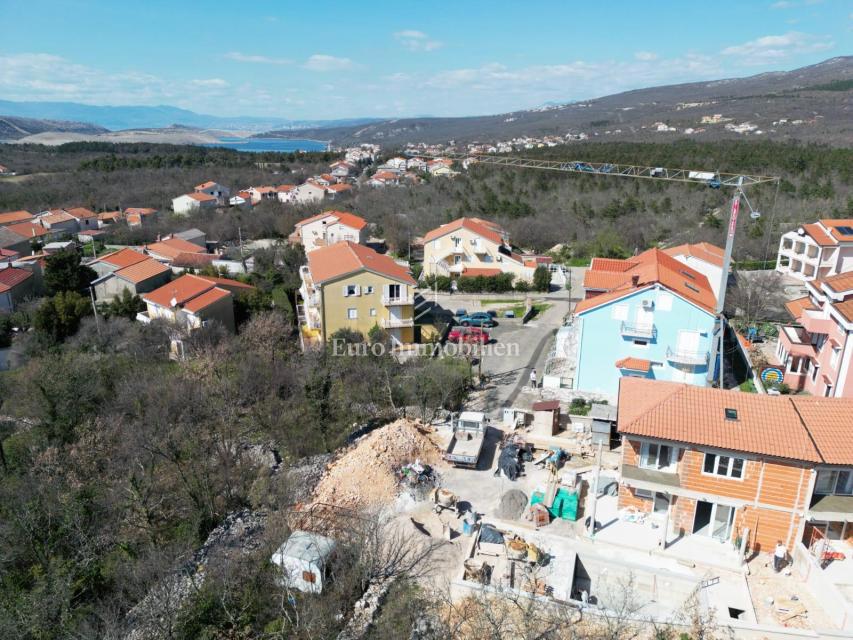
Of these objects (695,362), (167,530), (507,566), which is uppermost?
(695,362)

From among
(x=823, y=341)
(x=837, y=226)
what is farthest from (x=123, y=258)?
(x=837, y=226)

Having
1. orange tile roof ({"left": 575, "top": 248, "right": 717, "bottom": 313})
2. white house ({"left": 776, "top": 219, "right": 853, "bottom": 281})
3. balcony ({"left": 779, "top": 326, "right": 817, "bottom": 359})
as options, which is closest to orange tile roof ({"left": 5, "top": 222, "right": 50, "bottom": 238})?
orange tile roof ({"left": 575, "top": 248, "right": 717, "bottom": 313})

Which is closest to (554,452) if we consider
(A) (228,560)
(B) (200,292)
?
(A) (228,560)

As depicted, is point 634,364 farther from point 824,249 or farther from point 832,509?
point 824,249

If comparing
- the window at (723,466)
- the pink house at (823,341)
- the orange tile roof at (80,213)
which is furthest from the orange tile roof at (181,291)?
the orange tile roof at (80,213)

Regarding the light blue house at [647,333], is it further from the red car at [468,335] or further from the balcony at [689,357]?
the red car at [468,335]

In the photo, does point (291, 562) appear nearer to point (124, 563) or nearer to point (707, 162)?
point (124, 563)

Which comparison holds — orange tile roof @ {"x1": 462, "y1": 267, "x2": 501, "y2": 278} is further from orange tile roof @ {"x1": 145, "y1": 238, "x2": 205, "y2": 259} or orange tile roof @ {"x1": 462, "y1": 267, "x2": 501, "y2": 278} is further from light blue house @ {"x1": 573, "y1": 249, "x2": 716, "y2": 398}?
orange tile roof @ {"x1": 145, "y1": 238, "x2": 205, "y2": 259}
